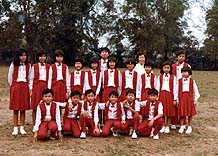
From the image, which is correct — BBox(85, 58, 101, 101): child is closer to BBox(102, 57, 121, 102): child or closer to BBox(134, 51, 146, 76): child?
BBox(102, 57, 121, 102): child

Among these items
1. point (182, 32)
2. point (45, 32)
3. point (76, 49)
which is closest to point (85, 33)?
point (76, 49)

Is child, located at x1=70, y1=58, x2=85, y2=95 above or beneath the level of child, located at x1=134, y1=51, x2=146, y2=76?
beneath

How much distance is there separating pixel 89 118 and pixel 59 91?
794mm

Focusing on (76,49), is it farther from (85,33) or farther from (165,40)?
(165,40)

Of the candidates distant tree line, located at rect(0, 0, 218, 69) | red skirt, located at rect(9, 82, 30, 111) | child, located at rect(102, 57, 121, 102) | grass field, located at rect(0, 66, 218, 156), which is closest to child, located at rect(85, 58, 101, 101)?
child, located at rect(102, 57, 121, 102)

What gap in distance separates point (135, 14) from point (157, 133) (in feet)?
93.1

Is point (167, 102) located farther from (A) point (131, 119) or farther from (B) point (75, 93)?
(B) point (75, 93)

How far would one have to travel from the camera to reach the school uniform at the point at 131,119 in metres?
6.73

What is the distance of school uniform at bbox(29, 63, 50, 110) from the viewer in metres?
6.90

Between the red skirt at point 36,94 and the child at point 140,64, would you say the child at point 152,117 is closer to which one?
the child at point 140,64

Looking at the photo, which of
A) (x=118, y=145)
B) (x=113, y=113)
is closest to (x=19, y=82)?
(x=113, y=113)

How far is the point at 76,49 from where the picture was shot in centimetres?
3122

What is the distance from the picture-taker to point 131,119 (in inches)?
271

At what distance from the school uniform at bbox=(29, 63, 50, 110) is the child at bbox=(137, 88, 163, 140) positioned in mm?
1840
